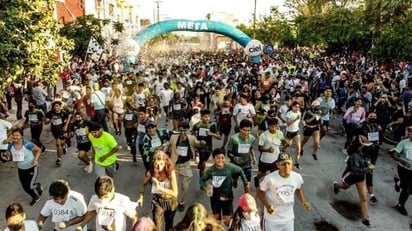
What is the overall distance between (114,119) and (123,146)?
3.84ft

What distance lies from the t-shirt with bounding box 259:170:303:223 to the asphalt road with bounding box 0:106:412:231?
5.44 feet

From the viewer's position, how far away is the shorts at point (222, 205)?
574 centimetres

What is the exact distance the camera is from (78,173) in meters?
9.12

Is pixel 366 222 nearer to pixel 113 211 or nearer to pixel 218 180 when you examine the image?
pixel 218 180

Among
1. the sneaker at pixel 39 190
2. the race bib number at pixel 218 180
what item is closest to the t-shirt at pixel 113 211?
the race bib number at pixel 218 180

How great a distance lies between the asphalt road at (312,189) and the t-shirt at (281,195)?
1658 mm

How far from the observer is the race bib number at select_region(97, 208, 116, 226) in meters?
4.51

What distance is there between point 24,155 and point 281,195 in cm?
419

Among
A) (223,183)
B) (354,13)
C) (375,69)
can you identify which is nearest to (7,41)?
(223,183)

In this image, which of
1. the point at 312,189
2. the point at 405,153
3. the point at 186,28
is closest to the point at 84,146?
the point at 312,189

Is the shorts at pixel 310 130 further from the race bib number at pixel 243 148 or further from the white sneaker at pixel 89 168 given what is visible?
the white sneaker at pixel 89 168

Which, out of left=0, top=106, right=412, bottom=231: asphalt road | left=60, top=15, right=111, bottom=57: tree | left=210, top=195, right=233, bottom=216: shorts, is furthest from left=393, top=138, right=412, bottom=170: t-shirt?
left=60, top=15, right=111, bottom=57: tree

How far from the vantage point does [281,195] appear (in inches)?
198

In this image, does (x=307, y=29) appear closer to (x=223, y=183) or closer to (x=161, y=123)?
(x=161, y=123)
